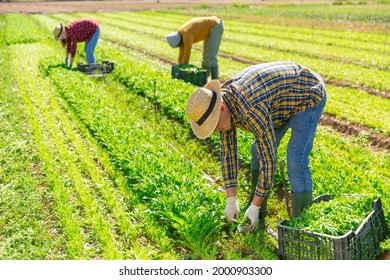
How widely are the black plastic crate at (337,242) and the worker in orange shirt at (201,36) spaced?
634cm

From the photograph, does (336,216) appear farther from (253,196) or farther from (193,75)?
(193,75)

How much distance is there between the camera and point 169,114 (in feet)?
29.6

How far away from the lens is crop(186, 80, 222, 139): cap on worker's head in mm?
3977

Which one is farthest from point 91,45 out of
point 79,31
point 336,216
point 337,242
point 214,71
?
point 337,242

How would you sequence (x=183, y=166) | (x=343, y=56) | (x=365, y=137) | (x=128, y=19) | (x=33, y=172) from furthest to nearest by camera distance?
(x=128, y=19) < (x=343, y=56) < (x=365, y=137) < (x=33, y=172) < (x=183, y=166)

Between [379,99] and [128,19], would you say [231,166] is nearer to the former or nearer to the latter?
[379,99]

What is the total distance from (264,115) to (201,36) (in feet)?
21.6

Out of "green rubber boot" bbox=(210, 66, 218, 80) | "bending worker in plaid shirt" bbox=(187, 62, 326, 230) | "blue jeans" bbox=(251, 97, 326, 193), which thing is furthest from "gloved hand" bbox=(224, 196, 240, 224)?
"green rubber boot" bbox=(210, 66, 218, 80)

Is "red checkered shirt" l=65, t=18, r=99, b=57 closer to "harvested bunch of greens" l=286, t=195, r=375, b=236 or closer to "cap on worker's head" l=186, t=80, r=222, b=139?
"cap on worker's head" l=186, t=80, r=222, b=139

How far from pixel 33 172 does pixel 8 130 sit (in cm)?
187

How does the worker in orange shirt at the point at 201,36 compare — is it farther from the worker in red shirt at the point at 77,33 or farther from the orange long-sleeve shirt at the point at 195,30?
the worker in red shirt at the point at 77,33

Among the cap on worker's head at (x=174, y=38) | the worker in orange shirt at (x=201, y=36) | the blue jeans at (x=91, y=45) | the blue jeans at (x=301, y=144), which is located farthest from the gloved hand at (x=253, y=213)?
the blue jeans at (x=91, y=45)

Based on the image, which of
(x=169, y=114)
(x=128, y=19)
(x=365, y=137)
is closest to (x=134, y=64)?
(x=169, y=114)

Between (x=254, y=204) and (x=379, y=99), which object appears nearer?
(x=254, y=204)
